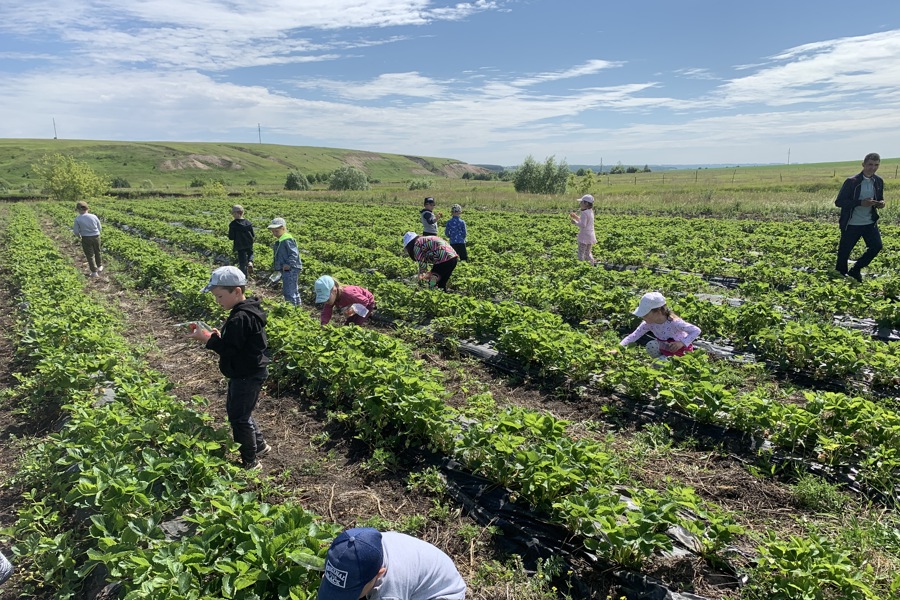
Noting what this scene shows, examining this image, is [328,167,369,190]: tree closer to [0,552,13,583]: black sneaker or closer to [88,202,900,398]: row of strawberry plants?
[88,202,900,398]: row of strawberry plants

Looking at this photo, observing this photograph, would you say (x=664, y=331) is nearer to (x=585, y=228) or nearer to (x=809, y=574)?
(x=809, y=574)

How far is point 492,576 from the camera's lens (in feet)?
11.1

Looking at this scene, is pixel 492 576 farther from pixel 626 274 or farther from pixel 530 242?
pixel 530 242

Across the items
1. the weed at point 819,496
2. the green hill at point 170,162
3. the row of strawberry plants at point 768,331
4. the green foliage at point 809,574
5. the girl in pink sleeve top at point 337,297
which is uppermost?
the green hill at point 170,162

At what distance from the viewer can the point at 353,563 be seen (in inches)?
83.2

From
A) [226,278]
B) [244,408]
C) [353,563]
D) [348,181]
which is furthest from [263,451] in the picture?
[348,181]

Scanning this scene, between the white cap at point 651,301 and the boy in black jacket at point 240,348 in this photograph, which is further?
the white cap at point 651,301

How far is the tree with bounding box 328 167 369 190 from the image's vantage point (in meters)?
73.2

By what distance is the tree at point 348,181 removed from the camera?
73.2 meters

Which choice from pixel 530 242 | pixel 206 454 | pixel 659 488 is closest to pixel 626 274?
pixel 530 242

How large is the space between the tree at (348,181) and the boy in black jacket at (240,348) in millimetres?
70851

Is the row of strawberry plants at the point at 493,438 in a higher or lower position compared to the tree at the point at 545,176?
lower

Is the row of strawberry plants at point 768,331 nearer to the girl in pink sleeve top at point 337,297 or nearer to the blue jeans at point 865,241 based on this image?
the blue jeans at point 865,241

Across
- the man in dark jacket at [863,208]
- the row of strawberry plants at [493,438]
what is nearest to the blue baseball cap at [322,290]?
the row of strawberry plants at [493,438]
